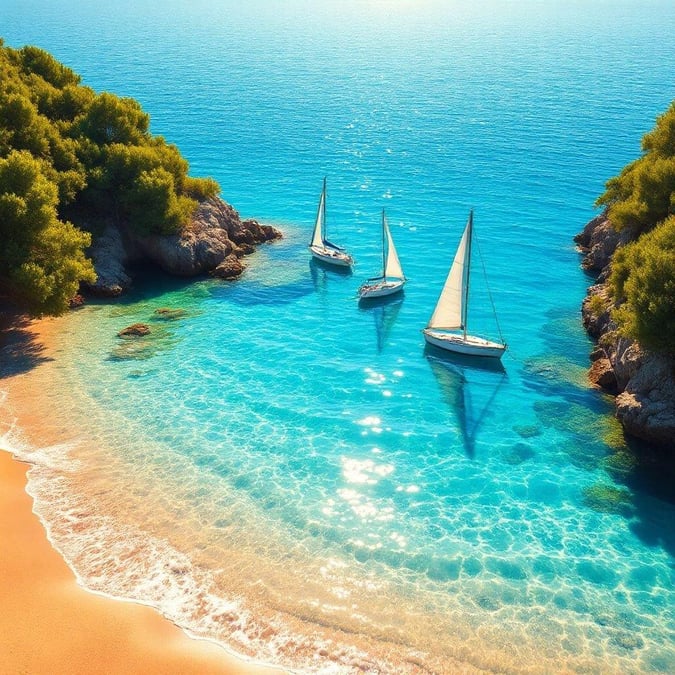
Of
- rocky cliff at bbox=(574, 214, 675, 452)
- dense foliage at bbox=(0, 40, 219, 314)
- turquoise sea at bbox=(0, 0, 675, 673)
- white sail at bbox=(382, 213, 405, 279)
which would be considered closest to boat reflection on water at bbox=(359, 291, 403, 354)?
turquoise sea at bbox=(0, 0, 675, 673)

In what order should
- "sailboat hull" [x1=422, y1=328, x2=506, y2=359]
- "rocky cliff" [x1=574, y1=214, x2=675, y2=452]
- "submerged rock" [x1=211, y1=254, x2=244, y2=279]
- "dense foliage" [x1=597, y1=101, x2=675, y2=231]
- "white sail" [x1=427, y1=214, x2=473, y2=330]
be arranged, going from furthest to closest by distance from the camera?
"submerged rock" [x1=211, y1=254, x2=244, y2=279], "dense foliage" [x1=597, y1=101, x2=675, y2=231], "sailboat hull" [x1=422, y1=328, x2=506, y2=359], "white sail" [x1=427, y1=214, x2=473, y2=330], "rocky cliff" [x1=574, y1=214, x2=675, y2=452]

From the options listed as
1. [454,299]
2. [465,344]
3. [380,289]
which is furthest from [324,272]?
[465,344]

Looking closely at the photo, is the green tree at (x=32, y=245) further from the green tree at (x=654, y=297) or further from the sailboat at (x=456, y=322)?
the green tree at (x=654, y=297)

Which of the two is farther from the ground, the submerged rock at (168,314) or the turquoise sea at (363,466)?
the submerged rock at (168,314)

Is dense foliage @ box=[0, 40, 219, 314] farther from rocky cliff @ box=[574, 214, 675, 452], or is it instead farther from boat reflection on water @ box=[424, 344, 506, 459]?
rocky cliff @ box=[574, 214, 675, 452]

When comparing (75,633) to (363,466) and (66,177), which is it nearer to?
(363,466)

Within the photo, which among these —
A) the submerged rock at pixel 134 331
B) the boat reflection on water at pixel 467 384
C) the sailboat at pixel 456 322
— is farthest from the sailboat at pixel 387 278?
the submerged rock at pixel 134 331
